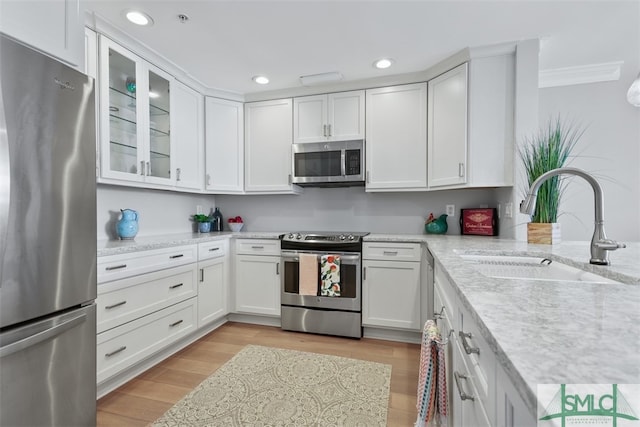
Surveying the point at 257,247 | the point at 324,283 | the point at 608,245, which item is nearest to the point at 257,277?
the point at 257,247

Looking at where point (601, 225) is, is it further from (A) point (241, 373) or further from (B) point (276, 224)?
(B) point (276, 224)

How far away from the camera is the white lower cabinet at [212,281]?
2.60m

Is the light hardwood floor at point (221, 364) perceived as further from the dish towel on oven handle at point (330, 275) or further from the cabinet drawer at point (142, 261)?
the cabinet drawer at point (142, 261)

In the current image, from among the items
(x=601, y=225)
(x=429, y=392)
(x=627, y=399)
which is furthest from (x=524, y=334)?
(x=601, y=225)

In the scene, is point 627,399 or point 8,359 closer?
point 627,399

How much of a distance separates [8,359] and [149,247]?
110 cm

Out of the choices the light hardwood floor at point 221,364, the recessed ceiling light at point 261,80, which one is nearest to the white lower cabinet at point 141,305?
the light hardwood floor at point 221,364

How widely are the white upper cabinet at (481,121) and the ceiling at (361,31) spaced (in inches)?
8.5

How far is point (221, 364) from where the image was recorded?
219 centimetres

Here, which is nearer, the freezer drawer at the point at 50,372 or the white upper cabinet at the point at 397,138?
the freezer drawer at the point at 50,372

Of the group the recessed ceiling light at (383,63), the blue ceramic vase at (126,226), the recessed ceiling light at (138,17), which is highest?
the recessed ceiling light at (383,63)

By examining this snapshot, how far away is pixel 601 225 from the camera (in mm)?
1154

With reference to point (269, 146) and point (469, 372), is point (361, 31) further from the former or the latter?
point (469, 372)

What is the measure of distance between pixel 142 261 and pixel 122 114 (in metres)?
1.12
